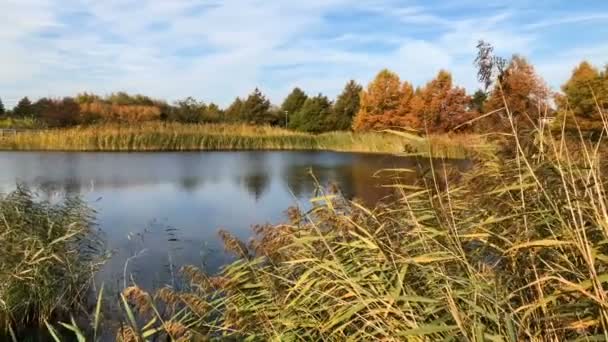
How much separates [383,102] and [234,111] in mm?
12625

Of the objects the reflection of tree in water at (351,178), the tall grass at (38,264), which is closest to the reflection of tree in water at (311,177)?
the reflection of tree in water at (351,178)

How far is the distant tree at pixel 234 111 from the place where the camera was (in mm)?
37028

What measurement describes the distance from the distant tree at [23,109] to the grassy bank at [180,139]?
39.9 feet

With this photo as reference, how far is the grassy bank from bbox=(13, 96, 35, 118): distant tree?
39.9ft

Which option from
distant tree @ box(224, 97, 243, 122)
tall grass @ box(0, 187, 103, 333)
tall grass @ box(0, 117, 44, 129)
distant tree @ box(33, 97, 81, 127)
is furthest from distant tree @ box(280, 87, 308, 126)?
tall grass @ box(0, 187, 103, 333)

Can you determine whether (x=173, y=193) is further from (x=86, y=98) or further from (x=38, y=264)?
(x=86, y=98)

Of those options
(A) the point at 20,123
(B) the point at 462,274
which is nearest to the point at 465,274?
(B) the point at 462,274

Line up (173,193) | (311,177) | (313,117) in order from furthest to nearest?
(313,117) → (173,193) → (311,177)

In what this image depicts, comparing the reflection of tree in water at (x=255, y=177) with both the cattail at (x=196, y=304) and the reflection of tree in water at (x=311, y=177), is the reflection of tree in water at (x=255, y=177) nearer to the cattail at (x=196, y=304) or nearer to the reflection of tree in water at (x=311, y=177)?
the reflection of tree in water at (x=311, y=177)

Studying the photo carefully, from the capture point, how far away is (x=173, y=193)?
11.1m

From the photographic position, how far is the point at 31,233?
443 cm

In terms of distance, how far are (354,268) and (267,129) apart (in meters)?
28.2

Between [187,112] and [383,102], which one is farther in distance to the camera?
[187,112]

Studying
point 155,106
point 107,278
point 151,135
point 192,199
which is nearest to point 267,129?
point 151,135
